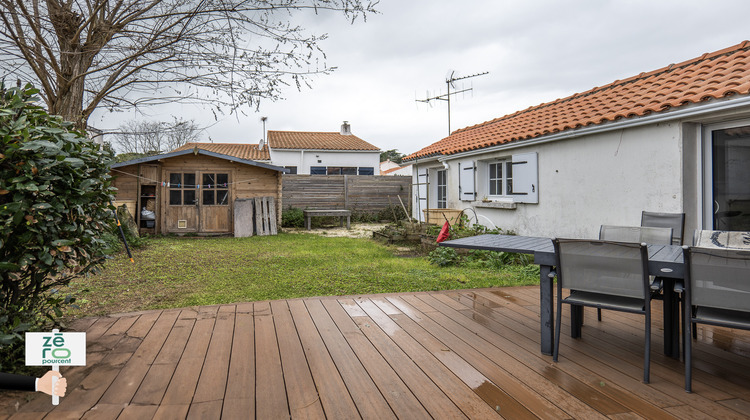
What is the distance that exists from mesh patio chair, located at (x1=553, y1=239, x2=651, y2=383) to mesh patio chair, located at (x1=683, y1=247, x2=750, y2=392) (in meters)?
0.19

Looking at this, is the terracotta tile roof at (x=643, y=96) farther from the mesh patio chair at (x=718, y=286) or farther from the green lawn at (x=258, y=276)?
the mesh patio chair at (x=718, y=286)

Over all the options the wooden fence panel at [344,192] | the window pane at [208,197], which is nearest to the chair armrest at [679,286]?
the window pane at [208,197]

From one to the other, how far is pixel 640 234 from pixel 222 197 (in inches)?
408

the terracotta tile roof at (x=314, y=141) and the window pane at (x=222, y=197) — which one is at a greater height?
the terracotta tile roof at (x=314, y=141)

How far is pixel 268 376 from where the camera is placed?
239cm

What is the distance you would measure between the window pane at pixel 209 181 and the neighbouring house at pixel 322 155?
8.83 m

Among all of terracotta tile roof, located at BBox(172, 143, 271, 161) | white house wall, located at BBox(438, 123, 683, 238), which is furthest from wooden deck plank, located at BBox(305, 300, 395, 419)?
terracotta tile roof, located at BBox(172, 143, 271, 161)

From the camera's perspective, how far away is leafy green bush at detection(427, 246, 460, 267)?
6.52m

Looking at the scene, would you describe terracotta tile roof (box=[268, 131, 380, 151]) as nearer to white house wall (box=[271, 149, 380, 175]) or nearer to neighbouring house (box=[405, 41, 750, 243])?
white house wall (box=[271, 149, 380, 175])

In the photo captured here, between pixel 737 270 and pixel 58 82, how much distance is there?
504 centimetres

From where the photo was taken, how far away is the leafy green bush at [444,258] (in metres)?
6.52

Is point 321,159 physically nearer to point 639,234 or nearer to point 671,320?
point 639,234

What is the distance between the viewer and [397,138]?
140ft

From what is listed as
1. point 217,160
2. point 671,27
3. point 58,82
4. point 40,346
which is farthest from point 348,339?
point 217,160
